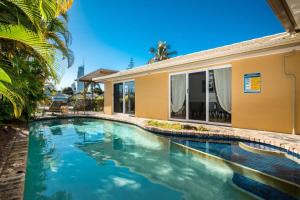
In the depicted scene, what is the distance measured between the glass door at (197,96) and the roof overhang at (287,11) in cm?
532

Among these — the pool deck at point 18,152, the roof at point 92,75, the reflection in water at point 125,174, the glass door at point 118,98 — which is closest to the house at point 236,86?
the pool deck at point 18,152

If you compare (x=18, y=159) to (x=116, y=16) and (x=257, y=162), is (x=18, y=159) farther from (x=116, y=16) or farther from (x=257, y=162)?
(x=116, y=16)

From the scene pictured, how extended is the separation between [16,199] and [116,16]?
13007 millimetres

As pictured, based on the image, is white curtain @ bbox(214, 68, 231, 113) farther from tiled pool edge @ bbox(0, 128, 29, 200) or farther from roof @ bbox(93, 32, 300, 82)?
tiled pool edge @ bbox(0, 128, 29, 200)

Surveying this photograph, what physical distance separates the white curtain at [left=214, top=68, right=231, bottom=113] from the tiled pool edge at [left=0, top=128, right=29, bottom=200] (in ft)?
24.1

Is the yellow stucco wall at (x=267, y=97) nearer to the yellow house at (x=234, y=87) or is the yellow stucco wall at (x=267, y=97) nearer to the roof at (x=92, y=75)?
the yellow house at (x=234, y=87)

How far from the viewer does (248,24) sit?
1334cm

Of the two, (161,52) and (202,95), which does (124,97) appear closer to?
(202,95)

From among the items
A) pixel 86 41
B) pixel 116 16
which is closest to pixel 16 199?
pixel 116 16

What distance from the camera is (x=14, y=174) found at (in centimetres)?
320

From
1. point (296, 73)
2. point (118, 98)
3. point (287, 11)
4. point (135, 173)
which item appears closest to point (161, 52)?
point (118, 98)

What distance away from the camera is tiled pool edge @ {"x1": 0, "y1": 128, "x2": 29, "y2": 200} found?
259cm

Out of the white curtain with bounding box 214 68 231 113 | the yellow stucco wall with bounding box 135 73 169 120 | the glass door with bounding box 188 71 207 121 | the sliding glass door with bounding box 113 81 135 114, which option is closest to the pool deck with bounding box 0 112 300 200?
the white curtain with bounding box 214 68 231 113

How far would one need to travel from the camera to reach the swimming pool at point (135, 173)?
3.52 metres
